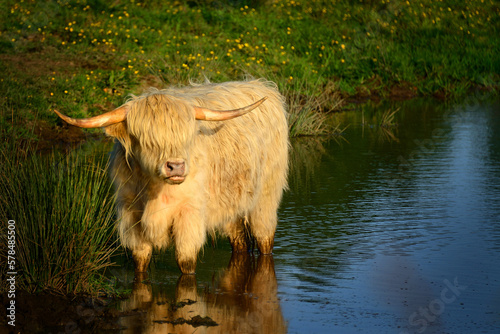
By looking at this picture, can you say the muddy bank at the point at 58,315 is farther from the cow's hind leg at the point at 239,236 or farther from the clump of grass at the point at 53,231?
the cow's hind leg at the point at 239,236

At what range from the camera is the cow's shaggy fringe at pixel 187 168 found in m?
5.34

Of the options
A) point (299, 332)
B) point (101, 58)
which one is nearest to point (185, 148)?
point (299, 332)

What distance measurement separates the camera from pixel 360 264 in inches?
239

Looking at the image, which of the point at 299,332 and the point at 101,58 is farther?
the point at 101,58

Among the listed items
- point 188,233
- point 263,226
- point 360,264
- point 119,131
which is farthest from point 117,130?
point 360,264

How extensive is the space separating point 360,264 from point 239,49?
10.4 meters

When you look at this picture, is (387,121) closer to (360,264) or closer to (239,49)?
(239,49)

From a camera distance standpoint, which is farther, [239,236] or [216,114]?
[239,236]

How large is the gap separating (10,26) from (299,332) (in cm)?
1197

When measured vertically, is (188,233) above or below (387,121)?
above

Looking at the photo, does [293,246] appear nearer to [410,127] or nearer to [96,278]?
[96,278]

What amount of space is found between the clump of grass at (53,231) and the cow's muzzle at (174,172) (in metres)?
0.41

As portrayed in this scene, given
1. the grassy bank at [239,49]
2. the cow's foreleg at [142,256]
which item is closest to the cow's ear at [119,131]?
the cow's foreleg at [142,256]

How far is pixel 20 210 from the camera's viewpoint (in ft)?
16.1
